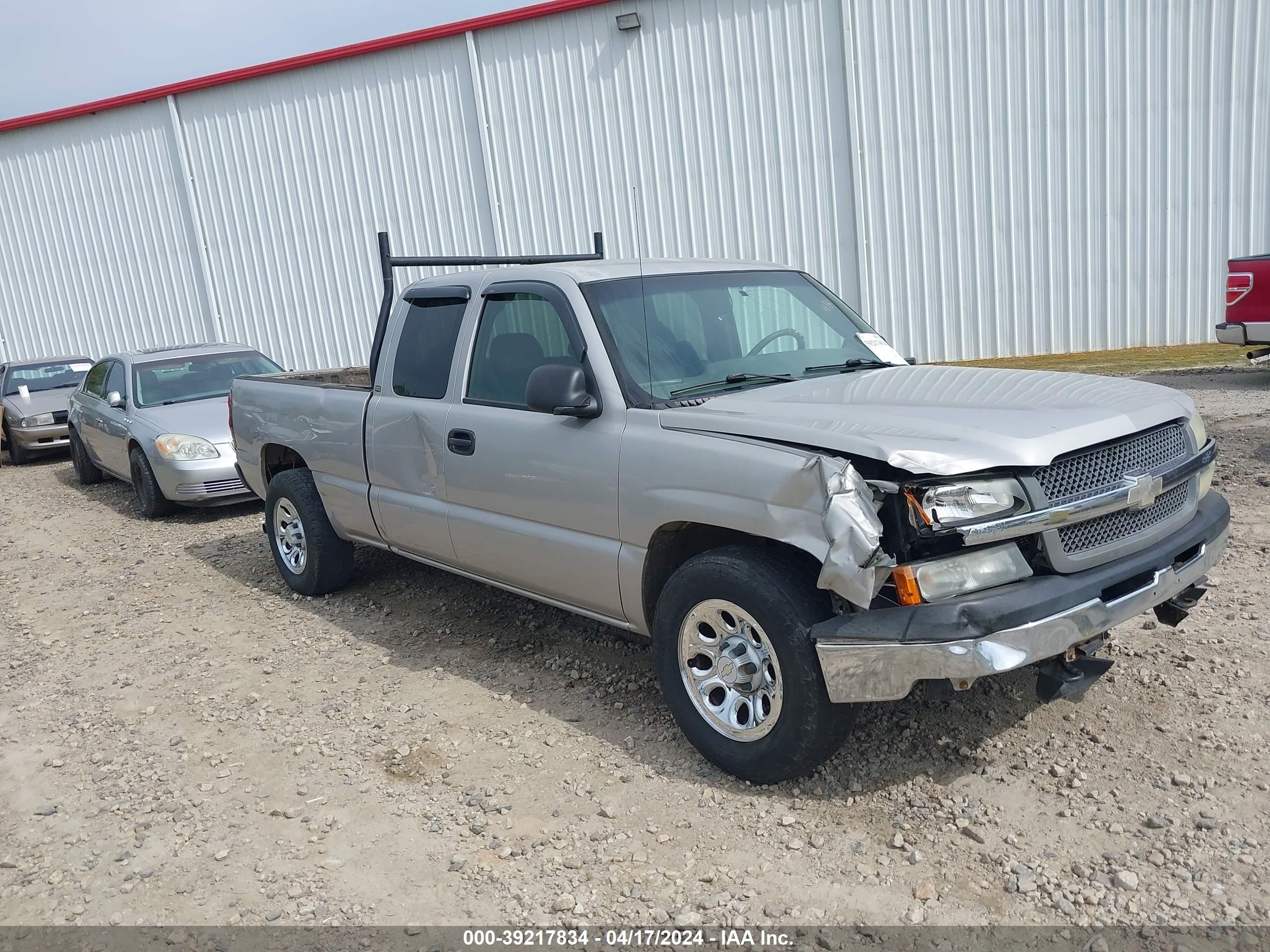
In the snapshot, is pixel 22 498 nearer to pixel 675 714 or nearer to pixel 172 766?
pixel 172 766

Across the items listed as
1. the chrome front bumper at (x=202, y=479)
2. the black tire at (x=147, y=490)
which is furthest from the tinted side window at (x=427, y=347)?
the black tire at (x=147, y=490)

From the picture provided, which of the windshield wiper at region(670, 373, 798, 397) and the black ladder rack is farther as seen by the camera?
the black ladder rack

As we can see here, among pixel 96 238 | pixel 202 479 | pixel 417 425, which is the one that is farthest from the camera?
pixel 96 238

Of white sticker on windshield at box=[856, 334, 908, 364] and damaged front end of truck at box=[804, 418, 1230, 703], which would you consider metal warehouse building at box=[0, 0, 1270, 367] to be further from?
damaged front end of truck at box=[804, 418, 1230, 703]

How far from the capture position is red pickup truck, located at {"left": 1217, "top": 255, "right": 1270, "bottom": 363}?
1033 cm

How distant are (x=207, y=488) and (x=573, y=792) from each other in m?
6.49

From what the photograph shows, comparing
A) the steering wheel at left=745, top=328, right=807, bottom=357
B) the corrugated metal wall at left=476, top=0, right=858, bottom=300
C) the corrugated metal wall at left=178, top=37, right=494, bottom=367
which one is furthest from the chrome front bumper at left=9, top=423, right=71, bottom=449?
the steering wheel at left=745, top=328, right=807, bottom=357

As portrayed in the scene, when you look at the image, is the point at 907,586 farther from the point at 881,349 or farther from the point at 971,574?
the point at 881,349

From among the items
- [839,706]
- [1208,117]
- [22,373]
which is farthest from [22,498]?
[1208,117]

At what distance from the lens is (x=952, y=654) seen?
3170mm

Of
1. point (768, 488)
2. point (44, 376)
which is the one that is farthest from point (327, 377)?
point (44, 376)

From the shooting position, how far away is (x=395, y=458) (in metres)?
5.45

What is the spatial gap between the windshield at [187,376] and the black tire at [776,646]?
7.46m

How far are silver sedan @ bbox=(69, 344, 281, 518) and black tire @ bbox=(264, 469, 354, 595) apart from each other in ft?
7.25
